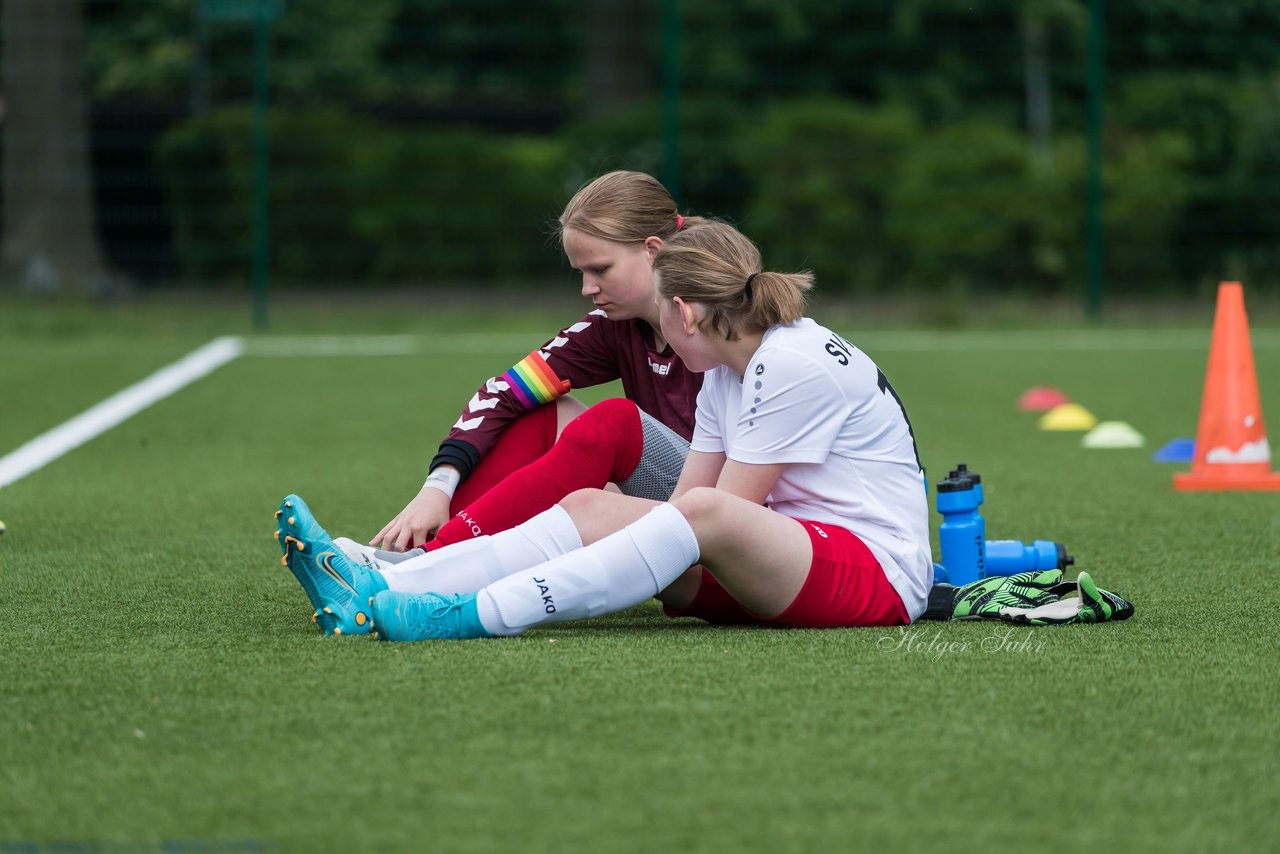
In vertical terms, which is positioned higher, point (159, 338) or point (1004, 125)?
point (1004, 125)

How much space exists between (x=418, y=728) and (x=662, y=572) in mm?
714

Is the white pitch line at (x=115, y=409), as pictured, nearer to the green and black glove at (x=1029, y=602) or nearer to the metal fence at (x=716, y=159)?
the metal fence at (x=716, y=159)

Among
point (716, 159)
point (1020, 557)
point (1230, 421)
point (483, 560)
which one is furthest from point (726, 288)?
point (716, 159)

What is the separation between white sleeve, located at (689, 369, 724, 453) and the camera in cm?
382

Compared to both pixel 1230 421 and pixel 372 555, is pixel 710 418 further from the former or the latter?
pixel 1230 421

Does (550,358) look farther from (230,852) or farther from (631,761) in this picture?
(230,852)

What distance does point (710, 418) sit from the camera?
3.85 m

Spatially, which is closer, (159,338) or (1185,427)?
(1185,427)

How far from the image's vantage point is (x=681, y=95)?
17.1 meters

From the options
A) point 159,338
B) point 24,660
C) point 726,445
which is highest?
point 726,445

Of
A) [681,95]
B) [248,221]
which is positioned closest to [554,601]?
[248,221]

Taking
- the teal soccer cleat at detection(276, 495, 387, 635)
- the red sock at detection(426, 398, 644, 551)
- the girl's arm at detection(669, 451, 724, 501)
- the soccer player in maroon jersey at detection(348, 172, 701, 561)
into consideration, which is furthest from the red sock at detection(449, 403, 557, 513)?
the teal soccer cleat at detection(276, 495, 387, 635)
